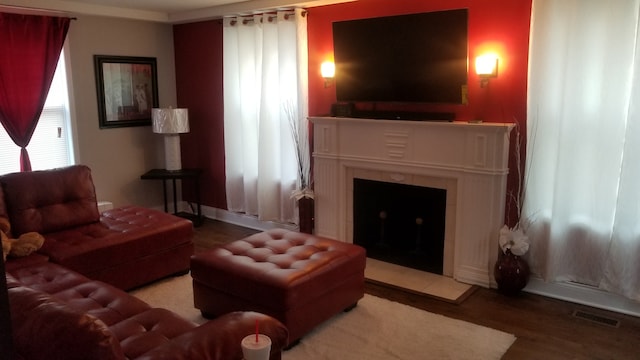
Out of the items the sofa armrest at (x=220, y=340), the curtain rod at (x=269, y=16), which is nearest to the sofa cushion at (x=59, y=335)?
the sofa armrest at (x=220, y=340)

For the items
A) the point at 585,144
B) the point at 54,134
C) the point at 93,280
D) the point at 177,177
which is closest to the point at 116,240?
the point at 93,280

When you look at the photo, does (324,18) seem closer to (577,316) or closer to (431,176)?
(431,176)

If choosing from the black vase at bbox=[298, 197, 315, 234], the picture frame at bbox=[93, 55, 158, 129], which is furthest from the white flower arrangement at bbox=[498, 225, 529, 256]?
the picture frame at bbox=[93, 55, 158, 129]

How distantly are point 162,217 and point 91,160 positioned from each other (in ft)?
5.51

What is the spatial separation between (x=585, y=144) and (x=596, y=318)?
3.77 ft

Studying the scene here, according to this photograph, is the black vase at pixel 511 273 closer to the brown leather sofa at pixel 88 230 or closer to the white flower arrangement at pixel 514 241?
the white flower arrangement at pixel 514 241

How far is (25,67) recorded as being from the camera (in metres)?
4.79

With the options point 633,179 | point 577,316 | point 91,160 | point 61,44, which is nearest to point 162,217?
point 91,160

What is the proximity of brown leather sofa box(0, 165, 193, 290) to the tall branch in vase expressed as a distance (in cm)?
127

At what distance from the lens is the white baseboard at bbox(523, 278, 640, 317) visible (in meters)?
3.46

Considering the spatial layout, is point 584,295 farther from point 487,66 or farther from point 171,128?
point 171,128

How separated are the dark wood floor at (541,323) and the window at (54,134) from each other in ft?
11.1

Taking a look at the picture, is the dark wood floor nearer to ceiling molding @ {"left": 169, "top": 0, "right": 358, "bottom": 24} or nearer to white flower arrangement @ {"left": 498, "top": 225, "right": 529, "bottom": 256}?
white flower arrangement @ {"left": 498, "top": 225, "right": 529, "bottom": 256}

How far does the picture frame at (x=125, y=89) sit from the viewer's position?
5.42 metres
